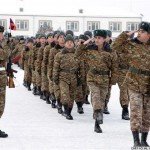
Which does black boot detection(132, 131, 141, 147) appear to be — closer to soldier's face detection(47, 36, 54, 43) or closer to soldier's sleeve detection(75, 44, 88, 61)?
soldier's sleeve detection(75, 44, 88, 61)

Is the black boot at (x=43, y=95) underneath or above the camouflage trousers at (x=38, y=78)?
underneath

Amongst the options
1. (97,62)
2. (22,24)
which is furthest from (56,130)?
(22,24)

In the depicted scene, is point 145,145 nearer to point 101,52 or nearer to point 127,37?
point 127,37

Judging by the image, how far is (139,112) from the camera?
838cm

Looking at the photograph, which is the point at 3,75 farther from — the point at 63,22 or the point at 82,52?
the point at 63,22

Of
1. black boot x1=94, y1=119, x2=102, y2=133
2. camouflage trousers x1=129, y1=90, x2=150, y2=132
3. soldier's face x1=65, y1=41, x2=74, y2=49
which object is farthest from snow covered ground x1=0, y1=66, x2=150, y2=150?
soldier's face x1=65, y1=41, x2=74, y2=49

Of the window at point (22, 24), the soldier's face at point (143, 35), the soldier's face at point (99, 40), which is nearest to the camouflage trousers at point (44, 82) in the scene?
the soldier's face at point (99, 40)

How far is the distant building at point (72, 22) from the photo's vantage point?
268 feet

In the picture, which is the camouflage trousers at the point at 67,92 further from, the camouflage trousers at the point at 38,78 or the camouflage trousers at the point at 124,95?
the camouflage trousers at the point at 38,78

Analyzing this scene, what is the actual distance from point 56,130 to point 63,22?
72.4m

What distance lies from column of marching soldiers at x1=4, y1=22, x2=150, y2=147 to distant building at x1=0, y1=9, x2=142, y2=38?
212 ft

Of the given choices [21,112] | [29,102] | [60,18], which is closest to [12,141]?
[21,112]
